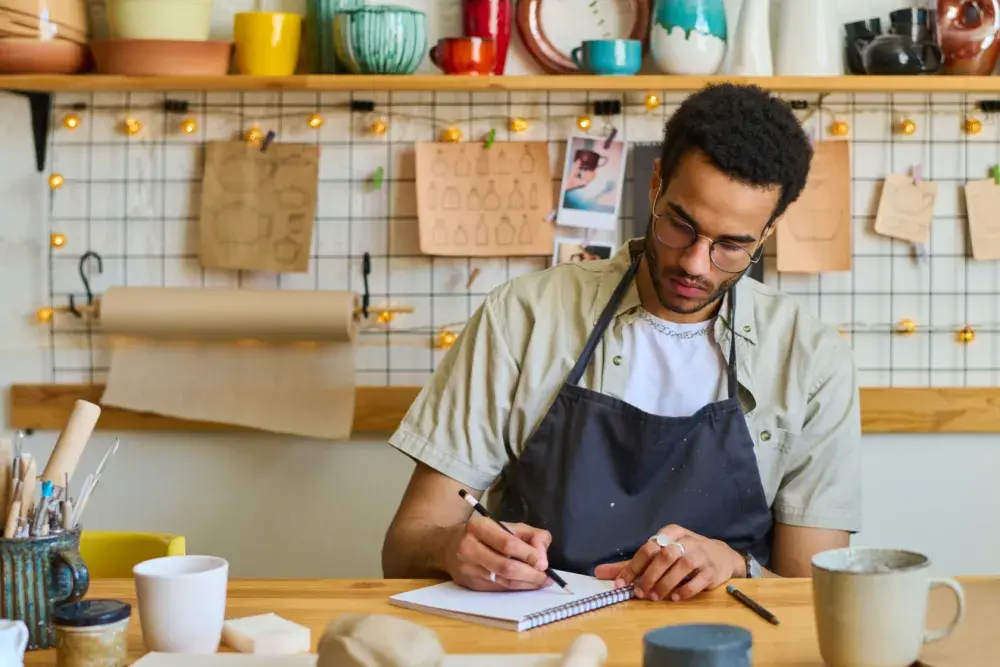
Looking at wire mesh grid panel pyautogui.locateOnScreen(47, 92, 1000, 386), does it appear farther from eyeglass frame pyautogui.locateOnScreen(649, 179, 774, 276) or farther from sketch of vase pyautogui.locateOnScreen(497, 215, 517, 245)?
eyeglass frame pyautogui.locateOnScreen(649, 179, 774, 276)

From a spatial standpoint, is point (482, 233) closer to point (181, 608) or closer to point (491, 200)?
point (491, 200)

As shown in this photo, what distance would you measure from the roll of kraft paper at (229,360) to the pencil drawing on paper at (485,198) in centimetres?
25

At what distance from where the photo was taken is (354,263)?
2.53 m

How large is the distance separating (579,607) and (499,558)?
13 centimetres

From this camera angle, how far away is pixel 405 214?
8.29ft

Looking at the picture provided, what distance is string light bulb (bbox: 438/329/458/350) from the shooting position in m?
2.51

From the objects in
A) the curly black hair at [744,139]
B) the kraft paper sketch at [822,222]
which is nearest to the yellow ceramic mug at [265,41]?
the curly black hair at [744,139]

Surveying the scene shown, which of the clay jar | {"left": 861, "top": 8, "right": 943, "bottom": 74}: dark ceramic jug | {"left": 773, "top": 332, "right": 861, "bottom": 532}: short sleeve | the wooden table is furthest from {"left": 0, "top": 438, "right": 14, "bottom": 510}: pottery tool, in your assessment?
the clay jar

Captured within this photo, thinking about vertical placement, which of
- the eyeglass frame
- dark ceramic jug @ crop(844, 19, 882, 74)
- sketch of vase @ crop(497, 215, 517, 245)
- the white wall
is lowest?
the white wall

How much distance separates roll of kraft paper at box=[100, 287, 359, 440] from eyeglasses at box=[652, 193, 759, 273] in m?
0.86

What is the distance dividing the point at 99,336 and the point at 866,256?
1.57m

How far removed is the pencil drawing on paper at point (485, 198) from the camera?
249cm

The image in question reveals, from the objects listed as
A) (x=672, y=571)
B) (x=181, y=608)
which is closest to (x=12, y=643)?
(x=181, y=608)

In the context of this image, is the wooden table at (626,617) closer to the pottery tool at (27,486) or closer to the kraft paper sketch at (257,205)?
the pottery tool at (27,486)
